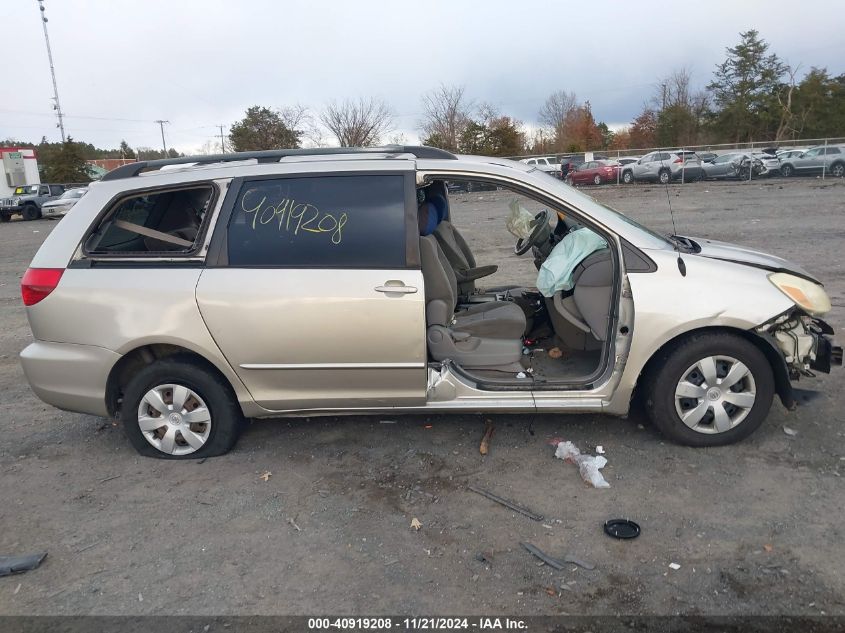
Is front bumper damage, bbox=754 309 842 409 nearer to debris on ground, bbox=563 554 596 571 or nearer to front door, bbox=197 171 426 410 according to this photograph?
debris on ground, bbox=563 554 596 571

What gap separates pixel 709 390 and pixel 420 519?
6.36ft

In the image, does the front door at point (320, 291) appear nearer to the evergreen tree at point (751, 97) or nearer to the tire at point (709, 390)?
the tire at point (709, 390)

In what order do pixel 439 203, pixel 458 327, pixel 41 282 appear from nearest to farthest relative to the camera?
pixel 41 282, pixel 458 327, pixel 439 203

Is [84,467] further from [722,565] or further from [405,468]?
[722,565]

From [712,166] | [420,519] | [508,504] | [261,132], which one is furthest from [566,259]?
[261,132]

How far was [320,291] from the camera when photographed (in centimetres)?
398

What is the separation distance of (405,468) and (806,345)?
2614 millimetres

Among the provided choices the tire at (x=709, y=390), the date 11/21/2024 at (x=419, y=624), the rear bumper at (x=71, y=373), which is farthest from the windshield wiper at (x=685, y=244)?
the rear bumper at (x=71, y=373)

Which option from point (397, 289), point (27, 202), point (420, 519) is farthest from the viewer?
point (27, 202)

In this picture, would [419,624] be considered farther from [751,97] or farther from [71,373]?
[751,97]

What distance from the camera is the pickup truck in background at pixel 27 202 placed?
29500 mm

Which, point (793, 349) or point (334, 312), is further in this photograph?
point (793, 349)

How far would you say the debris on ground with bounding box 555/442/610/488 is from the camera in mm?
3841

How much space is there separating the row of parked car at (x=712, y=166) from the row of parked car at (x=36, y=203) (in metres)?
20.4
